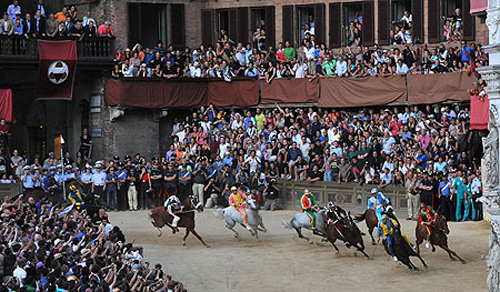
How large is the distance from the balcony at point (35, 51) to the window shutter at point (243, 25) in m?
6.36

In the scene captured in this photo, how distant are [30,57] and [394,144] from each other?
48.9 ft

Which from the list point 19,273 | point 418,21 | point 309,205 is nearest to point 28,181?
point 309,205

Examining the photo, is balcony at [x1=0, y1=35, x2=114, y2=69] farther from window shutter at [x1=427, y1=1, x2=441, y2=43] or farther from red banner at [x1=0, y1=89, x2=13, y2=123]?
window shutter at [x1=427, y1=1, x2=441, y2=43]

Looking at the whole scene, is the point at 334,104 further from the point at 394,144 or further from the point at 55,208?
the point at 55,208

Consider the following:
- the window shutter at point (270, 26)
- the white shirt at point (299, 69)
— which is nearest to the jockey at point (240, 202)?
the white shirt at point (299, 69)

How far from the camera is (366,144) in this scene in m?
34.3

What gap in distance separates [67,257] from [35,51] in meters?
21.5

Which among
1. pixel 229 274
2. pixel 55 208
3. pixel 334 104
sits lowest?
pixel 229 274

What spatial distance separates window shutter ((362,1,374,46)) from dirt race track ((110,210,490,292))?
1117cm

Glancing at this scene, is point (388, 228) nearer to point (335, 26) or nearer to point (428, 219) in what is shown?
point (428, 219)

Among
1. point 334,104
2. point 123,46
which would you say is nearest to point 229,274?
point 334,104

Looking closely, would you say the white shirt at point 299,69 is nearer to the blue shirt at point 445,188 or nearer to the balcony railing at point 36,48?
the balcony railing at point 36,48

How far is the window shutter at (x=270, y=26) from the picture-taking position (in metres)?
43.2

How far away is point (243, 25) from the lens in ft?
143
